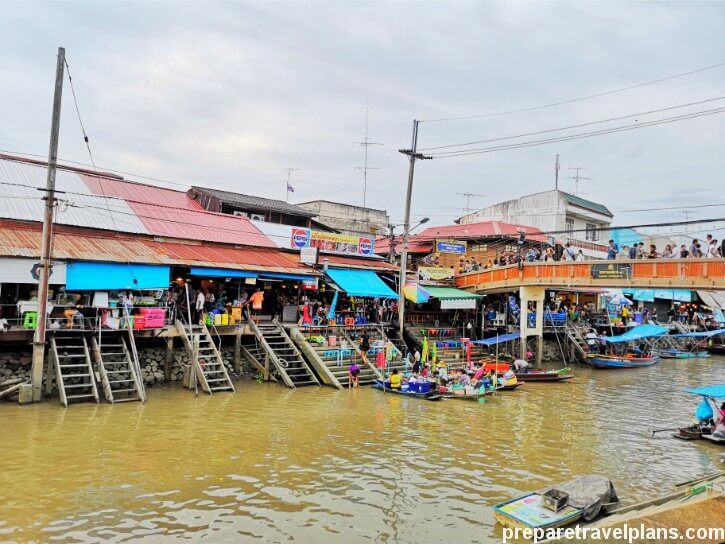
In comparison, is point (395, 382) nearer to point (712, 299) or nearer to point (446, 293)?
point (446, 293)

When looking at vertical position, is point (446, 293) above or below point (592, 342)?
above

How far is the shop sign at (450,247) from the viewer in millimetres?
34562

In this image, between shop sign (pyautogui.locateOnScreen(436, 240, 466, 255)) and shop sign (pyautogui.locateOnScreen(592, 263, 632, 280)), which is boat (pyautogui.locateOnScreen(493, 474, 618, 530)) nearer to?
shop sign (pyautogui.locateOnScreen(592, 263, 632, 280))

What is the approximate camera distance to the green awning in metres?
31.5

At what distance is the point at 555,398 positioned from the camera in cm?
2223

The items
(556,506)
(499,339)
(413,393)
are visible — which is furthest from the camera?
(499,339)

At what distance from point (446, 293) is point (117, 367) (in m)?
19.7

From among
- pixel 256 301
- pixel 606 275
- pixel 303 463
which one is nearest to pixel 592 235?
pixel 606 275

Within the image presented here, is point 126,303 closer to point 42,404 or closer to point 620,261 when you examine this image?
point 42,404

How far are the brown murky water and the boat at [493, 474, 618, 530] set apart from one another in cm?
50

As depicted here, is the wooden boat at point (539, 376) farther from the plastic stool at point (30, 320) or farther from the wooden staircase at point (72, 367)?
the plastic stool at point (30, 320)

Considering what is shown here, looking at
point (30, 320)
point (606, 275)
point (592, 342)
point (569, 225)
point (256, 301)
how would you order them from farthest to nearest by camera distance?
point (569, 225) < point (592, 342) < point (256, 301) < point (606, 275) < point (30, 320)

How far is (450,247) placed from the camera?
34.9 m

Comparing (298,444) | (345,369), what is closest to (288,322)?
(345,369)
